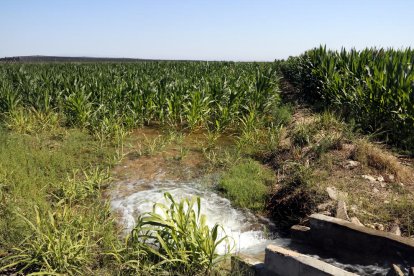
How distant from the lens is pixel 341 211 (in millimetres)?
4281

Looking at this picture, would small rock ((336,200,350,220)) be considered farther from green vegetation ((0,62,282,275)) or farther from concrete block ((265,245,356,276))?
green vegetation ((0,62,282,275))

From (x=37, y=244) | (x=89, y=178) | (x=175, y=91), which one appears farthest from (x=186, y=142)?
(x=37, y=244)

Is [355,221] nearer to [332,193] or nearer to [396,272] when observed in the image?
[332,193]

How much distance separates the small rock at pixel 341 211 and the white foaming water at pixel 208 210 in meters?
0.68

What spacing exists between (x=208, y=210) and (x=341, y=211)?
1703mm

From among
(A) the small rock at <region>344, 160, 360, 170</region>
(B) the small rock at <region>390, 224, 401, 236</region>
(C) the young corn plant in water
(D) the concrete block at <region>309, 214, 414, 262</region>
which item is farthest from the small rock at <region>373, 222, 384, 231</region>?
(C) the young corn plant in water

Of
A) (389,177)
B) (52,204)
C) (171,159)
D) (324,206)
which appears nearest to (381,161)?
(389,177)

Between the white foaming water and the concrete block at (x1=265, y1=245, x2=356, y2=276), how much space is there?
31.1 inches

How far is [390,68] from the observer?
694 centimetres

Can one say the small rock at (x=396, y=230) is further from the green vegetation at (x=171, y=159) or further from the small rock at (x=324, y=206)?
the small rock at (x=324, y=206)

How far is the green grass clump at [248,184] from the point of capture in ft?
17.3

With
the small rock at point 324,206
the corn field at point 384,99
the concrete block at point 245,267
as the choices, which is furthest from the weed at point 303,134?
the concrete block at point 245,267

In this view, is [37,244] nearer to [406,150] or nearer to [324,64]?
[406,150]

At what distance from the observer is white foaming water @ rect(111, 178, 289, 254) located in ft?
14.6
